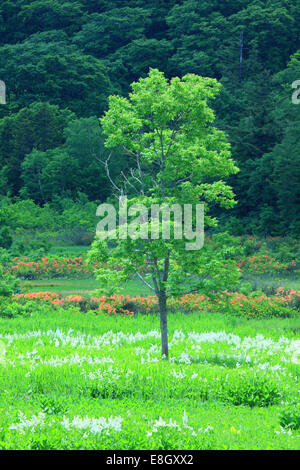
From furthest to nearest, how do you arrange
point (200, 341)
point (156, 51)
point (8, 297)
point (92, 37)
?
1. point (92, 37)
2. point (156, 51)
3. point (8, 297)
4. point (200, 341)

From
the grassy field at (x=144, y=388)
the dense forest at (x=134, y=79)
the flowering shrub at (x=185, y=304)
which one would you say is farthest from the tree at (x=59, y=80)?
the grassy field at (x=144, y=388)

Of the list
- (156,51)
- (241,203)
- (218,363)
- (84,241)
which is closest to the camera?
(218,363)

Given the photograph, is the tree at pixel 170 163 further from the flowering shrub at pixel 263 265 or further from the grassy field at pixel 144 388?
the flowering shrub at pixel 263 265

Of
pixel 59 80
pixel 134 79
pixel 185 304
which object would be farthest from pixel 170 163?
pixel 134 79

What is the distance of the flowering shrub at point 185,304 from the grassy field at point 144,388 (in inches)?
91.5

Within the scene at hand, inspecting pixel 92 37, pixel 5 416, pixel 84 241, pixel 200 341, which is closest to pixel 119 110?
pixel 200 341

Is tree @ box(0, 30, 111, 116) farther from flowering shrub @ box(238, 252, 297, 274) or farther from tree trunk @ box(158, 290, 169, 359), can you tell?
tree trunk @ box(158, 290, 169, 359)

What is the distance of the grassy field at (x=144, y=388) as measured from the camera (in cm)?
630

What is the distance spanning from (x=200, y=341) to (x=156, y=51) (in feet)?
170

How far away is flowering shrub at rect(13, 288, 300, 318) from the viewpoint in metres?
16.4

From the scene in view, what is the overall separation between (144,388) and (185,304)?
902cm

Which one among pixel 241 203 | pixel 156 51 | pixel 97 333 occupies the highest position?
pixel 156 51
